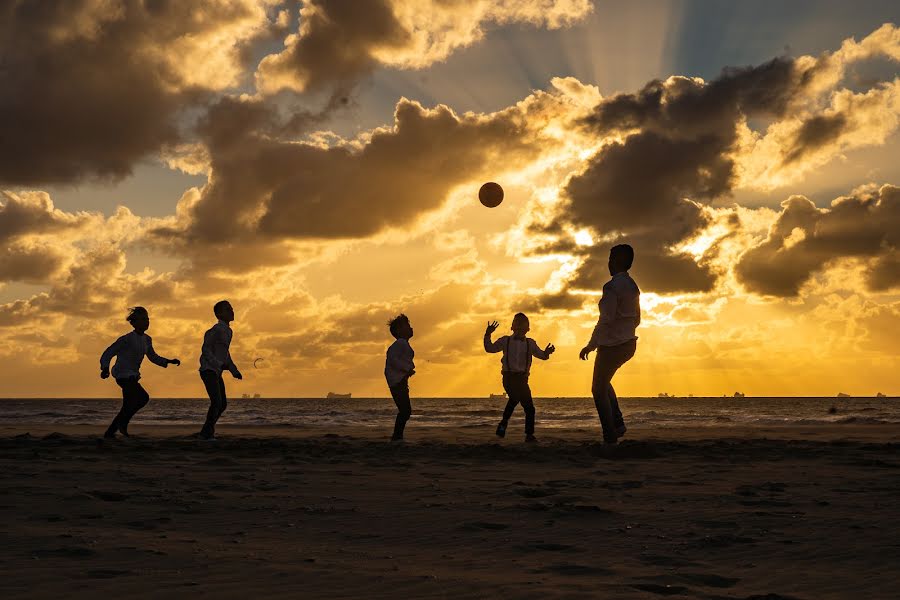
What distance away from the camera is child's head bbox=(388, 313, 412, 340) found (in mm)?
12938

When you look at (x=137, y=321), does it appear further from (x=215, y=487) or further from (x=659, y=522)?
(x=659, y=522)

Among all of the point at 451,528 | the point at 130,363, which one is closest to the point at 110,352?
the point at 130,363

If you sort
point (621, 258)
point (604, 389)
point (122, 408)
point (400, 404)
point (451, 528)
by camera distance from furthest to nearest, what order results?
point (400, 404) < point (122, 408) < point (621, 258) < point (604, 389) < point (451, 528)

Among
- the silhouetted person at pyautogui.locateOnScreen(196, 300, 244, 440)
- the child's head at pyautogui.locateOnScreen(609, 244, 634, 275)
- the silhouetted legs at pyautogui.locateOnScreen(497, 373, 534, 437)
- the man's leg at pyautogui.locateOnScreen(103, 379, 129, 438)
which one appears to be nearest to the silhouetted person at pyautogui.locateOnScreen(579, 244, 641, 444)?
the child's head at pyautogui.locateOnScreen(609, 244, 634, 275)

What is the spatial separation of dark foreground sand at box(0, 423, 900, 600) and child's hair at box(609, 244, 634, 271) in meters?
2.68

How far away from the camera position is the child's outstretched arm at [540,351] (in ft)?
43.9

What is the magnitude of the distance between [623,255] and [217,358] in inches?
274

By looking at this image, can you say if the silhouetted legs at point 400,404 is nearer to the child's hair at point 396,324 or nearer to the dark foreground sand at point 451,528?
the child's hair at point 396,324

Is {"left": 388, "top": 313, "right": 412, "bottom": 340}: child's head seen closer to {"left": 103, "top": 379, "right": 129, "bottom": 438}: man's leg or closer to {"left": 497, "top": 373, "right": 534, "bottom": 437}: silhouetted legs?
{"left": 497, "top": 373, "right": 534, "bottom": 437}: silhouetted legs

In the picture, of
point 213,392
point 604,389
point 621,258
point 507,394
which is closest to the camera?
point 604,389

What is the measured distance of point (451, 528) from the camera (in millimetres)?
5020

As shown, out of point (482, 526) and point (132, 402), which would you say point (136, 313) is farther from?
point (482, 526)

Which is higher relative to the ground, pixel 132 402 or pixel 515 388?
pixel 515 388

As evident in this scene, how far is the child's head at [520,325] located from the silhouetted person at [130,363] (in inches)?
225
